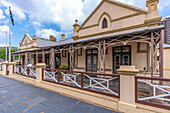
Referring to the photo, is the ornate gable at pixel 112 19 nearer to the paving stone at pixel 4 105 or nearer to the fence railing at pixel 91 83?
the fence railing at pixel 91 83

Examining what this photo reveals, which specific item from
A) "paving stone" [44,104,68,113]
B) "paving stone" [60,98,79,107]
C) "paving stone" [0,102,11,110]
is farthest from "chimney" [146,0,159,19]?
"paving stone" [0,102,11,110]

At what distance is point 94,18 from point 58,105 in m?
7.69

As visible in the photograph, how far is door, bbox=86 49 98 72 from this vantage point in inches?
296

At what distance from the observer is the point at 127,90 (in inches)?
101

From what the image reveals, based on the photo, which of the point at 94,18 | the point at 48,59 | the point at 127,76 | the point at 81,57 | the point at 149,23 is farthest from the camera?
the point at 48,59

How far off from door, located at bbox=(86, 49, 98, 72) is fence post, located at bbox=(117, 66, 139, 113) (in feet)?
15.8

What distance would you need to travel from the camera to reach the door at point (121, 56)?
6.02 m

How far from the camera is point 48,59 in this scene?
1183 centimetres

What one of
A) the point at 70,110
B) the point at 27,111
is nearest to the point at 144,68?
the point at 70,110

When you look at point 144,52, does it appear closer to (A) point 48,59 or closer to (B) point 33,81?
(B) point 33,81

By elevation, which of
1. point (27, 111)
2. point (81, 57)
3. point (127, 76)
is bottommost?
point (27, 111)

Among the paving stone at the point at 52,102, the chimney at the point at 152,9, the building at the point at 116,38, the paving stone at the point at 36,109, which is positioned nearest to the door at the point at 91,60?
the building at the point at 116,38

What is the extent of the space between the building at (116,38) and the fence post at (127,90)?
2401 millimetres

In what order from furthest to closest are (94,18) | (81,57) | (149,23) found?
(81,57), (94,18), (149,23)
